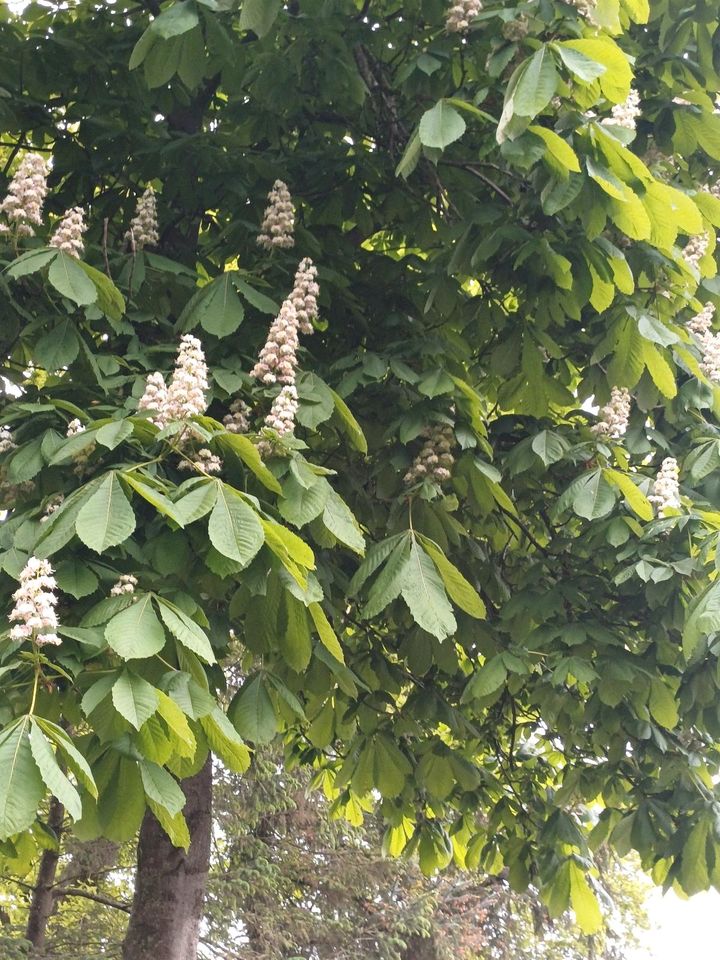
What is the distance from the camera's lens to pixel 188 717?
2.21 metres

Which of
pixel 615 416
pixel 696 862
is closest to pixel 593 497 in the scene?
pixel 615 416

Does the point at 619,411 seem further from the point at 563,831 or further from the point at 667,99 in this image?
the point at 563,831

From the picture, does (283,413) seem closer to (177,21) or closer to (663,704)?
(177,21)

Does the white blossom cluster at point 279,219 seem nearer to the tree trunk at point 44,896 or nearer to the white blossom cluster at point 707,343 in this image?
the white blossom cluster at point 707,343

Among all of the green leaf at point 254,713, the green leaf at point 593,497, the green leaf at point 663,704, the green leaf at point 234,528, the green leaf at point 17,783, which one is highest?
the green leaf at point 234,528

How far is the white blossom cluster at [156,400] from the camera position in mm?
2473

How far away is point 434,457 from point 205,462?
49.4 inches

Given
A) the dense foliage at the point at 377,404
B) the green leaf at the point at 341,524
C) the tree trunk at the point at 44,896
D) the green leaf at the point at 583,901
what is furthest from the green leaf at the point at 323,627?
the tree trunk at the point at 44,896

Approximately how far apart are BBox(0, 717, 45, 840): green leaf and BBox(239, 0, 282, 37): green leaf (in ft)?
7.28

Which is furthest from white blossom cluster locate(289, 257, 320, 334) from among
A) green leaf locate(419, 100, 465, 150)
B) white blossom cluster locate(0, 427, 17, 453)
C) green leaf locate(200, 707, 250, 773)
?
green leaf locate(200, 707, 250, 773)

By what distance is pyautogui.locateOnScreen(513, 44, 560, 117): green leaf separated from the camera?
2750 mm

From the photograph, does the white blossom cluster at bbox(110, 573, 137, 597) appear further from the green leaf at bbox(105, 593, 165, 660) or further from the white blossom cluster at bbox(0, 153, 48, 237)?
the white blossom cluster at bbox(0, 153, 48, 237)

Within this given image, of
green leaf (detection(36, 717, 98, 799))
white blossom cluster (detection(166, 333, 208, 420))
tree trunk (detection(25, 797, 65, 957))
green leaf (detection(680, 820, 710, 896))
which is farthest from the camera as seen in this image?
tree trunk (detection(25, 797, 65, 957))

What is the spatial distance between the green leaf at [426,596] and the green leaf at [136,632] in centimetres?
76
